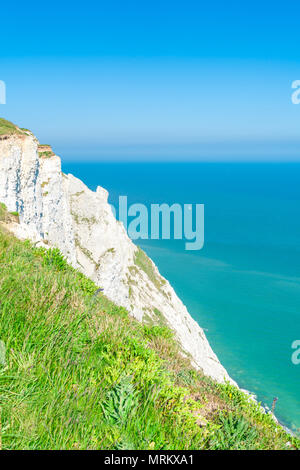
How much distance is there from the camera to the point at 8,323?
3.94m

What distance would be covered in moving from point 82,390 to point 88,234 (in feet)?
155

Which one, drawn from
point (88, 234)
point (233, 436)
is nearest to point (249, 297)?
point (88, 234)

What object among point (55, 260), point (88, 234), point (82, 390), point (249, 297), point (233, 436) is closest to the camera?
point (82, 390)

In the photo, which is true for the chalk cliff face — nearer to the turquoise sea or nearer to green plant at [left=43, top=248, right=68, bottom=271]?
the turquoise sea

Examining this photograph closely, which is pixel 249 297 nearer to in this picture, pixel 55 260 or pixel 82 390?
pixel 55 260

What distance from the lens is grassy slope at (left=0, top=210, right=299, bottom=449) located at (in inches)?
123

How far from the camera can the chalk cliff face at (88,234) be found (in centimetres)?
3231

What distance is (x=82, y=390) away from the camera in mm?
3576

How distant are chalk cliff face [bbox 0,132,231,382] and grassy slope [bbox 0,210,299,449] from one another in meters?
26.2

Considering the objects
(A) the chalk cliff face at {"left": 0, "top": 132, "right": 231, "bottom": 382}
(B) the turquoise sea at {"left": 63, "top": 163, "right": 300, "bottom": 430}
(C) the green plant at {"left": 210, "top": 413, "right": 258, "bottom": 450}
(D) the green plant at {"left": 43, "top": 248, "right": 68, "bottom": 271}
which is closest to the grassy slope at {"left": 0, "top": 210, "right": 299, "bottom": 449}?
(C) the green plant at {"left": 210, "top": 413, "right": 258, "bottom": 450}

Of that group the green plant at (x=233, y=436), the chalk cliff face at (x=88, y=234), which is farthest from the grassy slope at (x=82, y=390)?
the chalk cliff face at (x=88, y=234)

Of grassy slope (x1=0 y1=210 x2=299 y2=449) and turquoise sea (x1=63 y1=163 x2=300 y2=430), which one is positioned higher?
turquoise sea (x1=63 y1=163 x2=300 y2=430)

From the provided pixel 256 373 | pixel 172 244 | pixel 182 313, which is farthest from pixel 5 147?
pixel 172 244

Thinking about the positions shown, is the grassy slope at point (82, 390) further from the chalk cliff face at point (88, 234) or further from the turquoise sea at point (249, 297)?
the turquoise sea at point (249, 297)
